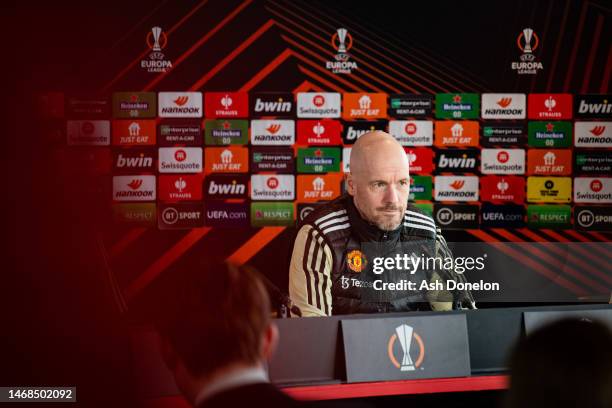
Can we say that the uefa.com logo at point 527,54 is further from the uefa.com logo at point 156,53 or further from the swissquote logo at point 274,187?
the uefa.com logo at point 156,53

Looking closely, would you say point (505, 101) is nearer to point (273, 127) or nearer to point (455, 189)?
point (455, 189)

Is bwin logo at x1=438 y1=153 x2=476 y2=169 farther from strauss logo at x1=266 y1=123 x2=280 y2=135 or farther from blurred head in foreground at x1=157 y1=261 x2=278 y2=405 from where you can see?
blurred head in foreground at x1=157 y1=261 x2=278 y2=405

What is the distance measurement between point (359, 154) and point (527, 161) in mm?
2206

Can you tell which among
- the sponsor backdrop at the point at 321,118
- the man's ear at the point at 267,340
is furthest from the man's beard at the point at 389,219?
the sponsor backdrop at the point at 321,118

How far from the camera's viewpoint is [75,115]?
4582 millimetres

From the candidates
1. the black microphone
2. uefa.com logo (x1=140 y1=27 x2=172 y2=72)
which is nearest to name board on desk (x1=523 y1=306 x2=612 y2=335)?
the black microphone

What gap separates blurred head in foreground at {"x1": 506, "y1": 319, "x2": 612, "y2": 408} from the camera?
784 mm

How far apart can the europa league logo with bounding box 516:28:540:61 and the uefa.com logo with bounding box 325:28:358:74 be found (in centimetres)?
114

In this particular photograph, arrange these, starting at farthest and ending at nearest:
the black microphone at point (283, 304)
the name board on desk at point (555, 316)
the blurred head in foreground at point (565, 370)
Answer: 1. the black microphone at point (283, 304)
2. the name board on desk at point (555, 316)
3. the blurred head in foreground at point (565, 370)

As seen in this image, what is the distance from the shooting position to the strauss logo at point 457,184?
464 cm

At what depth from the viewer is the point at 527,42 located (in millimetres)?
4641

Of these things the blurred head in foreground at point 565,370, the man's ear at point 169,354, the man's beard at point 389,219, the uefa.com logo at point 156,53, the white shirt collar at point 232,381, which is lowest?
the white shirt collar at point 232,381

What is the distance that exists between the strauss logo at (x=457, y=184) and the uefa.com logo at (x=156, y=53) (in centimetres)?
207

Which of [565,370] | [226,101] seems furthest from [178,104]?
[565,370]
